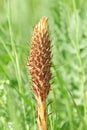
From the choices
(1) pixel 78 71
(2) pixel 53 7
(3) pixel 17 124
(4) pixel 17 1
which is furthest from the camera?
(4) pixel 17 1

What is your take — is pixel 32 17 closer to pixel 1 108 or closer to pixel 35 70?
pixel 1 108

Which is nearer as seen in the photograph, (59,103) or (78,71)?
(59,103)

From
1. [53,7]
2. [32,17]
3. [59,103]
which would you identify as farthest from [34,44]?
[32,17]

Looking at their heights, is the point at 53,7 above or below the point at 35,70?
above

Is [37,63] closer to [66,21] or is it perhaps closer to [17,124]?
[17,124]

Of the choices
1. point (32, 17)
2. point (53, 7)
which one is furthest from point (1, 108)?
point (32, 17)

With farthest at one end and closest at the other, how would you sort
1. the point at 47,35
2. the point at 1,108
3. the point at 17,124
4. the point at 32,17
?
1. the point at 32,17
2. the point at 1,108
3. the point at 47,35
4. the point at 17,124

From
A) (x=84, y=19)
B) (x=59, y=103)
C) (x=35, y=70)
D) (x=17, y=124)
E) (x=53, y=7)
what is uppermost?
(x=53, y=7)
